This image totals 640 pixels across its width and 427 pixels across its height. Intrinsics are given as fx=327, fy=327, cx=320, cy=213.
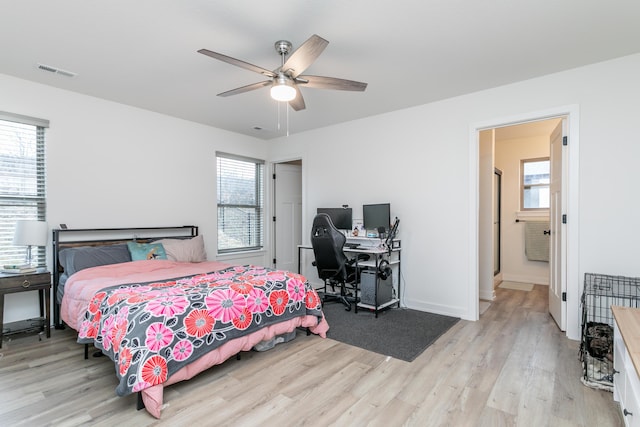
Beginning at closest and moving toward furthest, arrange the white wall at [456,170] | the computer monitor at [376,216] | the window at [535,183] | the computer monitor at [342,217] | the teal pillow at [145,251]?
the white wall at [456,170] < the teal pillow at [145,251] < the computer monitor at [376,216] < the computer monitor at [342,217] < the window at [535,183]

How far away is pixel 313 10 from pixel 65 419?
9.39ft

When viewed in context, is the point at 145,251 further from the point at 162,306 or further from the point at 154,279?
the point at 162,306

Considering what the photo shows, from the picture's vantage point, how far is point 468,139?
3.62 m

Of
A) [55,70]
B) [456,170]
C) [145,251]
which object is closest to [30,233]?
[145,251]

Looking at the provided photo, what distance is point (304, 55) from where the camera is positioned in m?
2.12

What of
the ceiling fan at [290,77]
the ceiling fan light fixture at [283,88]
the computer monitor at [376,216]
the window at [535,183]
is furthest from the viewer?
the window at [535,183]

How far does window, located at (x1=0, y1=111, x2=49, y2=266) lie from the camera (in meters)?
3.12

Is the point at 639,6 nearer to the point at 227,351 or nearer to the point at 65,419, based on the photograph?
the point at 227,351

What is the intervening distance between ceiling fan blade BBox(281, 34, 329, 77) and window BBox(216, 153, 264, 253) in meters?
2.98

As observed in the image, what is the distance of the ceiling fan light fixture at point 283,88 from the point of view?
2.40 metres

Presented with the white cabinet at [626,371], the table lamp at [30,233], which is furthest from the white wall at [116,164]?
the white cabinet at [626,371]

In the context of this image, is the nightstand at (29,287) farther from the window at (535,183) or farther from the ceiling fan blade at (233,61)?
the window at (535,183)

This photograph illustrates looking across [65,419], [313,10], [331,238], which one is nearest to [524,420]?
[331,238]

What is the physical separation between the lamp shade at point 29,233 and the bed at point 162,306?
10.6 inches
